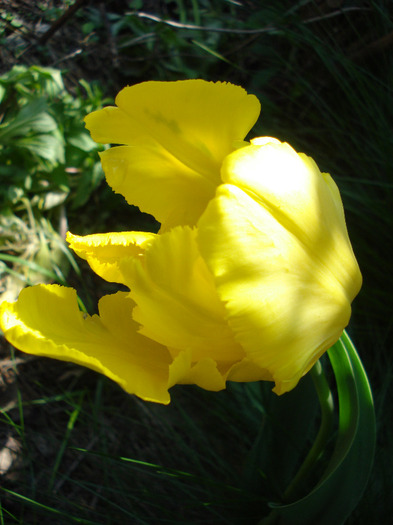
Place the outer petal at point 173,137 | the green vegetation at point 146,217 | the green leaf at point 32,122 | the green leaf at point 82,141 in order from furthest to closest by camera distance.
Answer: the green leaf at point 82,141
the green leaf at point 32,122
the green vegetation at point 146,217
the outer petal at point 173,137

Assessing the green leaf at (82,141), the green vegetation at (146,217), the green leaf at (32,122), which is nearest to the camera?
the green vegetation at (146,217)

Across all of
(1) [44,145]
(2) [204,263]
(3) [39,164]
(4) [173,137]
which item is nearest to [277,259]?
(2) [204,263]

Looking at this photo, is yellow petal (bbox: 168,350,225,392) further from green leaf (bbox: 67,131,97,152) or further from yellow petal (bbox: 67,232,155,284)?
green leaf (bbox: 67,131,97,152)

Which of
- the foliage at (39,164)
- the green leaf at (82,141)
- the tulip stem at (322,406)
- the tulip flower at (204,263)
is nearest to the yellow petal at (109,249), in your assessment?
the tulip flower at (204,263)

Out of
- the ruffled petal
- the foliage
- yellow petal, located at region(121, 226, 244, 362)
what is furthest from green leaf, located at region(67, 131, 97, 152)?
yellow petal, located at region(121, 226, 244, 362)

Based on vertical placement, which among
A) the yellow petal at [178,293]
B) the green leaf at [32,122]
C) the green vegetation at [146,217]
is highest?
the green leaf at [32,122]

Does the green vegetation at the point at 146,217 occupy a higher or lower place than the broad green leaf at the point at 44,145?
lower

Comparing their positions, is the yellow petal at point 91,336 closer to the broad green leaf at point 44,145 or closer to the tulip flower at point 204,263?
the tulip flower at point 204,263

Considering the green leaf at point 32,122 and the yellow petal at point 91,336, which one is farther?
the green leaf at point 32,122
